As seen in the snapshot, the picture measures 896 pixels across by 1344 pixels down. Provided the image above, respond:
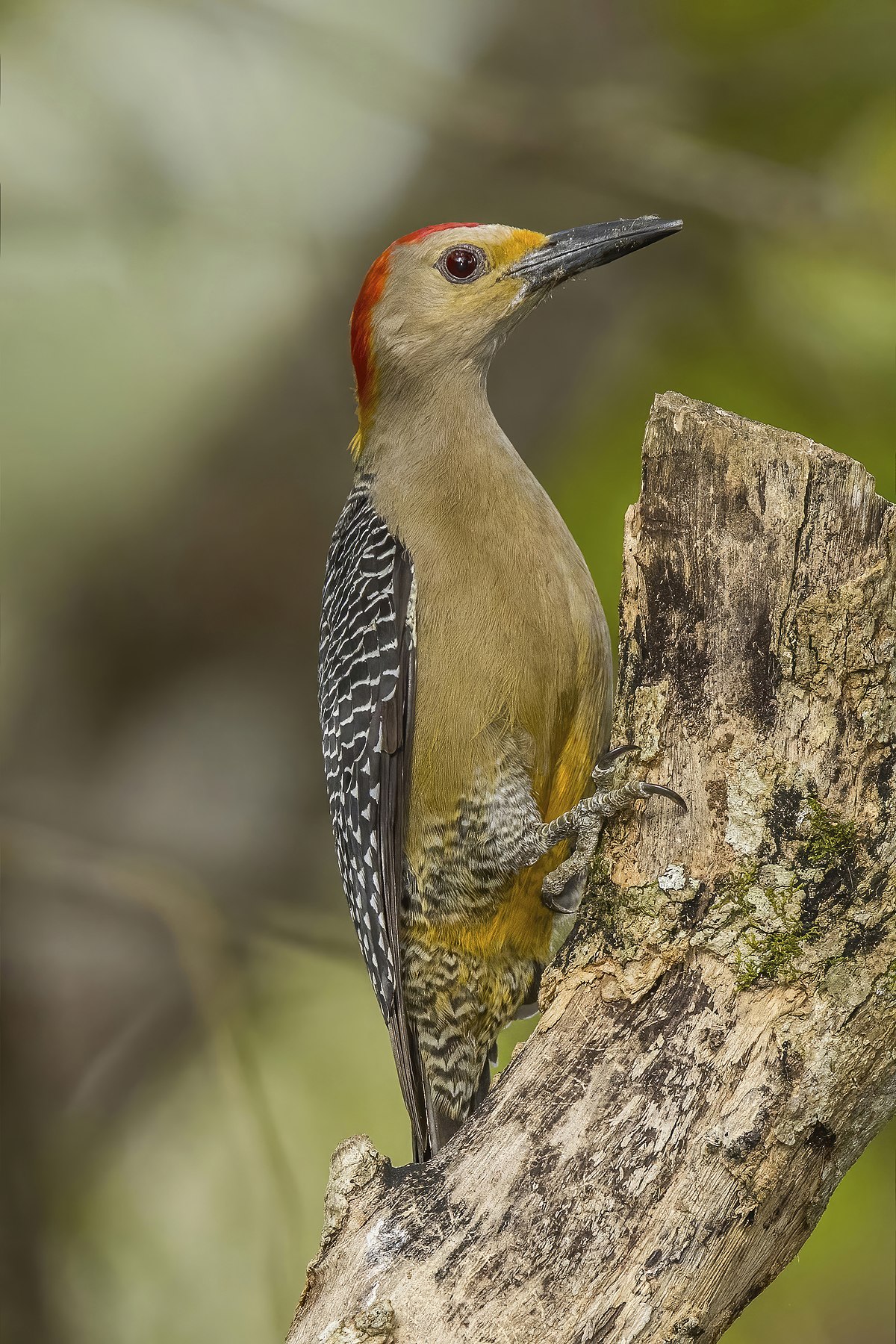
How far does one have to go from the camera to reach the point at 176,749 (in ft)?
19.9

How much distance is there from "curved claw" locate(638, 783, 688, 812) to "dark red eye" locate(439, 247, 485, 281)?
224 centimetres

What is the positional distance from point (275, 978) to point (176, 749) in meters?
1.27

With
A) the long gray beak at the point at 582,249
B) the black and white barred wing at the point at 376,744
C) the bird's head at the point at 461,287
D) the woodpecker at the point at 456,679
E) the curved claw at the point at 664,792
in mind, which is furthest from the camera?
the bird's head at the point at 461,287

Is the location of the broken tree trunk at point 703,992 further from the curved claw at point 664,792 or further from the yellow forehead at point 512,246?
the yellow forehead at point 512,246

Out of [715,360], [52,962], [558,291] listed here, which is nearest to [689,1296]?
[715,360]

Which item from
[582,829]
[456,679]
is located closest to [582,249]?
[456,679]

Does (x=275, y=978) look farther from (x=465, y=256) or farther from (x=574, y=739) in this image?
(x=465, y=256)

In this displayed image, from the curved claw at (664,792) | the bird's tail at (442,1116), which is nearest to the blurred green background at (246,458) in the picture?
the bird's tail at (442,1116)

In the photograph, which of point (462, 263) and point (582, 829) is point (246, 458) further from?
point (582, 829)

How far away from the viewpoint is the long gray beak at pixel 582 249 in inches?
170

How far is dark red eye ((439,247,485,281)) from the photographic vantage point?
14.9 ft

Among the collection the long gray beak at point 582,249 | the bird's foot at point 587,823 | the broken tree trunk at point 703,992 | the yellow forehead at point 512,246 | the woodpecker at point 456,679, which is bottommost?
the broken tree trunk at point 703,992

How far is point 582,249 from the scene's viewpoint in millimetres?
4395

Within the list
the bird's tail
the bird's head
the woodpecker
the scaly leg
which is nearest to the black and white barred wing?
the woodpecker
